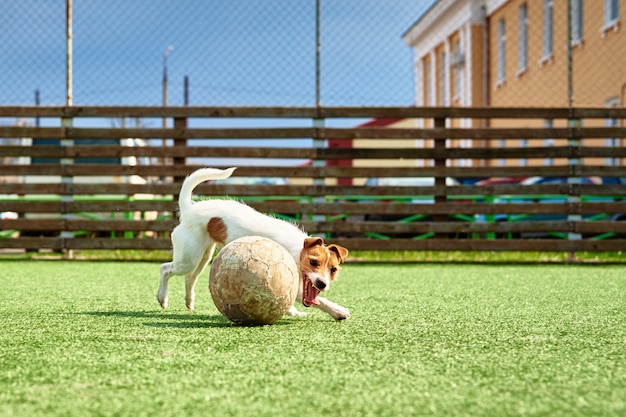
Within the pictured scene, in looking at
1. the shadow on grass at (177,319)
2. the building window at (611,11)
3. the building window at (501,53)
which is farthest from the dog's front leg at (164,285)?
the building window at (501,53)

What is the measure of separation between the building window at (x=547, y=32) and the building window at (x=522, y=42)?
2.80 ft

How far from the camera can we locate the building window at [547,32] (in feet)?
54.8

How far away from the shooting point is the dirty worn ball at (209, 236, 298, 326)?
371cm

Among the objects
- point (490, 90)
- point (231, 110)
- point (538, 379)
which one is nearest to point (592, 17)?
point (490, 90)

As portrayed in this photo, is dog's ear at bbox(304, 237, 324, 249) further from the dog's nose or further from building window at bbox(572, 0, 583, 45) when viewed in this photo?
building window at bbox(572, 0, 583, 45)

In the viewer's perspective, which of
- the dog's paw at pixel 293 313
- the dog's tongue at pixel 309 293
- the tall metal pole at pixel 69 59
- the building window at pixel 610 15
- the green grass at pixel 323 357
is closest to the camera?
the green grass at pixel 323 357

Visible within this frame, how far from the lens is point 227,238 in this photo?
4.43 metres

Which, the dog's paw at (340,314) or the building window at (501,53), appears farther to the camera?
the building window at (501,53)

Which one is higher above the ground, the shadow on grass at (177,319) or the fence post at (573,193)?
the fence post at (573,193)

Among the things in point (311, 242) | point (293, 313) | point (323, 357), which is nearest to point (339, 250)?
point (311, 242)

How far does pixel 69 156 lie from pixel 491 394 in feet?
25.8

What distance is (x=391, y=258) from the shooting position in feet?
31.6

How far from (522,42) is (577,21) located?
118 inches

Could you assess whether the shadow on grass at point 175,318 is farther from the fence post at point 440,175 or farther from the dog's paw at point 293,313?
the fence post at point 440,175
